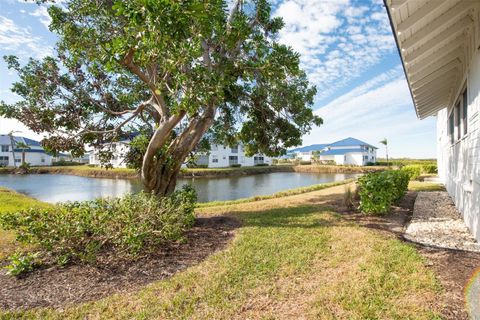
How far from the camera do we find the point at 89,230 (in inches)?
192

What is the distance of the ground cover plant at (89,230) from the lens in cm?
462

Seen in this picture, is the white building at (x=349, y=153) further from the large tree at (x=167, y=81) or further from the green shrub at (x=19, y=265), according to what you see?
the green shrub at (x=19, y=265)

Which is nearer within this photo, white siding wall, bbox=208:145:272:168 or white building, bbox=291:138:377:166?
white siding wall, bbox=208:145:272:168

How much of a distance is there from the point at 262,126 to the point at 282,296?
27.9 feet

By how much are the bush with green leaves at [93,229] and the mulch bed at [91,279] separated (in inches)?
7.7

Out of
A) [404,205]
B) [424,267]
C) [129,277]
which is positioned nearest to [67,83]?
[129,277]

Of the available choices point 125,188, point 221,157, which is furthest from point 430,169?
point 221,157

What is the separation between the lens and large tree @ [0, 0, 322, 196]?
5.09 meters

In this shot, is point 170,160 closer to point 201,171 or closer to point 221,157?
point 201,171

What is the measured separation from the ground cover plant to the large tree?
225 cm

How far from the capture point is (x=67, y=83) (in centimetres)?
904

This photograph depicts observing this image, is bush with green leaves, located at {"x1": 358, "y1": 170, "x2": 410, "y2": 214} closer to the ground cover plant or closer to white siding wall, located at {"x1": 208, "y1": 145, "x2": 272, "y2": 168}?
the ground cover plant

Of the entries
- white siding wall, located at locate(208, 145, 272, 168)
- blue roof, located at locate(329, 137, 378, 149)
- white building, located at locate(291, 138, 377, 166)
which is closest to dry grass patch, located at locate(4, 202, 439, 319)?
white siding wall, located at locate(208, 145, 272, 168)

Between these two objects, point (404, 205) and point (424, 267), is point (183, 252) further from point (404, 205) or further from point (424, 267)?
point (404, 205)
